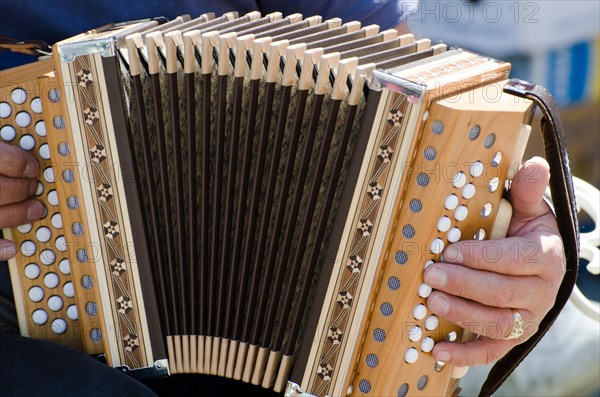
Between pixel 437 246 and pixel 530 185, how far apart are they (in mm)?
182

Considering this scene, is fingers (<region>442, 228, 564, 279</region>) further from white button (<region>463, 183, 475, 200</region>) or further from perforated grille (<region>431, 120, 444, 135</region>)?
perforated grille (<region>431, 120, 444, 135</region>)

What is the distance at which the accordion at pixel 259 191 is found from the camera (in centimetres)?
115

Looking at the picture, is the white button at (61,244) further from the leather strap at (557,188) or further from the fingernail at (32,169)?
the leather strap at (557,188)

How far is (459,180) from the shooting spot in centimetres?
114

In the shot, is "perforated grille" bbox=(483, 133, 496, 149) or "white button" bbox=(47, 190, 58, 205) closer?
"perforated grille" bbox=(483, 133, 496, 149)

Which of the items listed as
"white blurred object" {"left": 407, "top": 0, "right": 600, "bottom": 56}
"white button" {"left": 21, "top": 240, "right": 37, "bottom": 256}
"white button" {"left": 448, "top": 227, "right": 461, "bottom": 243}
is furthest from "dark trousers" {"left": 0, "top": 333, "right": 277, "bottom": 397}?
"white blurred object" {"left": 407, "top": 0, "right": 600, "bottom": 56}

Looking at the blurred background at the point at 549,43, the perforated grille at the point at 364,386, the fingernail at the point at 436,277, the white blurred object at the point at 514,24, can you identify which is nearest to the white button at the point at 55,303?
the perforated grille at the point at 364,386

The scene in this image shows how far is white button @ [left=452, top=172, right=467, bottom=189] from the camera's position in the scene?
3.72ft

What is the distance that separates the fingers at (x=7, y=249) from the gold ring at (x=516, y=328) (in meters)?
0.83

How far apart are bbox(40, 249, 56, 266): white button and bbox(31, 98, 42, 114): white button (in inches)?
9.6

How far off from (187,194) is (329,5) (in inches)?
25.5

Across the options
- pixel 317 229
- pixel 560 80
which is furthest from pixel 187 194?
pixel 560 80

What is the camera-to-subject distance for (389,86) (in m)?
1.12

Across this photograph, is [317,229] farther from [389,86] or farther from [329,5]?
[329,5]
